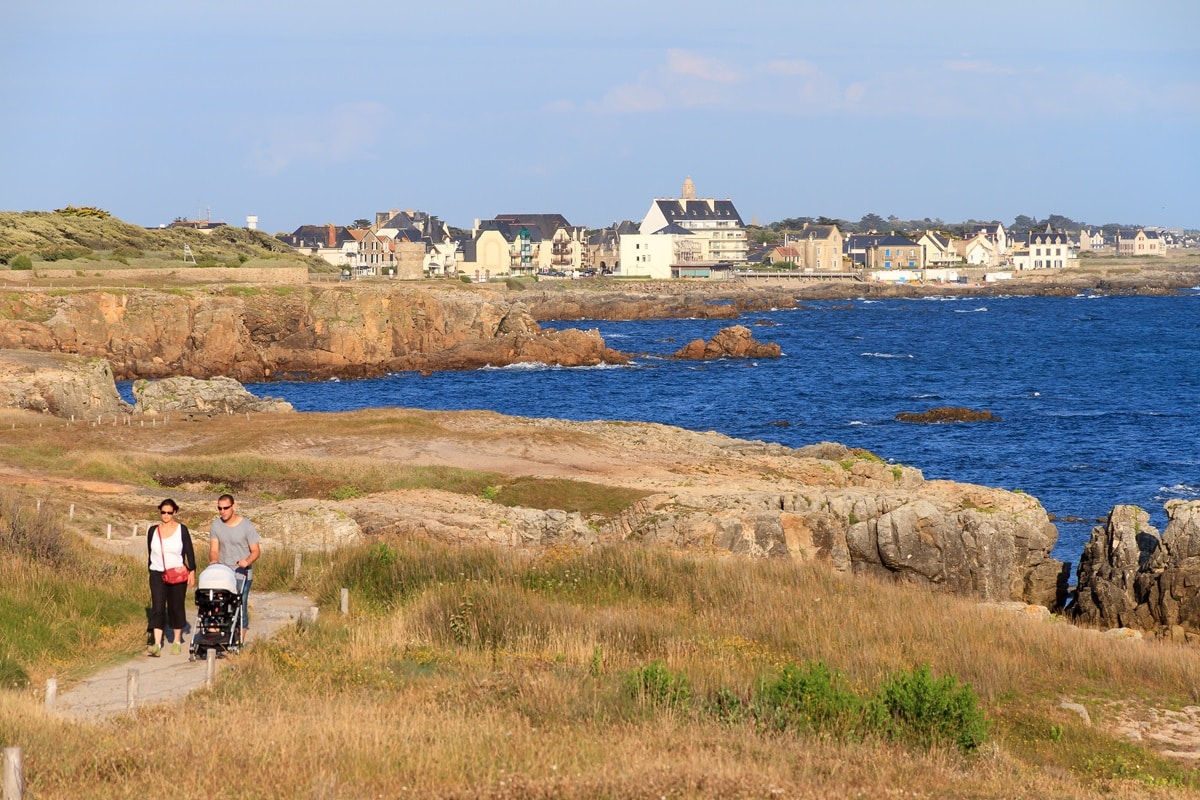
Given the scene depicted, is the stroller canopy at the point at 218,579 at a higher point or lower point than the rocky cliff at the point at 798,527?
higher

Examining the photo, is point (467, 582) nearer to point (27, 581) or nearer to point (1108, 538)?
point (27, 581)

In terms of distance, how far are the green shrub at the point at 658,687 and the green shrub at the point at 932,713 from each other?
1753mm

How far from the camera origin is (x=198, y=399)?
51.4 meters

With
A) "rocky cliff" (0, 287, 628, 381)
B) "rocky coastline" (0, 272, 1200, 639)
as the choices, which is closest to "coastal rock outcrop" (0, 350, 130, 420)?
"rocky coastline" (0, 272, 1200, 639)

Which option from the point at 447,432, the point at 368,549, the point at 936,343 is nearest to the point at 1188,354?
the point at 936,343

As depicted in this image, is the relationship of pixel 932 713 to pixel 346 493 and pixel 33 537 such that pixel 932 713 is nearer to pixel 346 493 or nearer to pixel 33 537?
pixel 33 537

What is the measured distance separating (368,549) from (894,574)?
422 inches

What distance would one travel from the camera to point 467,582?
1686 centimetres

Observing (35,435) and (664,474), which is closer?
(664,474)

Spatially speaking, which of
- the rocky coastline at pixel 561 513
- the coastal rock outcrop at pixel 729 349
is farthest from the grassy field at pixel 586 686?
the coastal rock outcrop at pixel 729 349

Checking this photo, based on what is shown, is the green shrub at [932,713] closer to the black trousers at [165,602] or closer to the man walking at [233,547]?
the man walking at [233,547]

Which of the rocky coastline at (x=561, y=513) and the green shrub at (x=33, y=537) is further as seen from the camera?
the rocky coastline at (x=561, y=513)

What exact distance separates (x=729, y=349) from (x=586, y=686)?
78.9m

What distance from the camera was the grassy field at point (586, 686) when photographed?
382 inches
